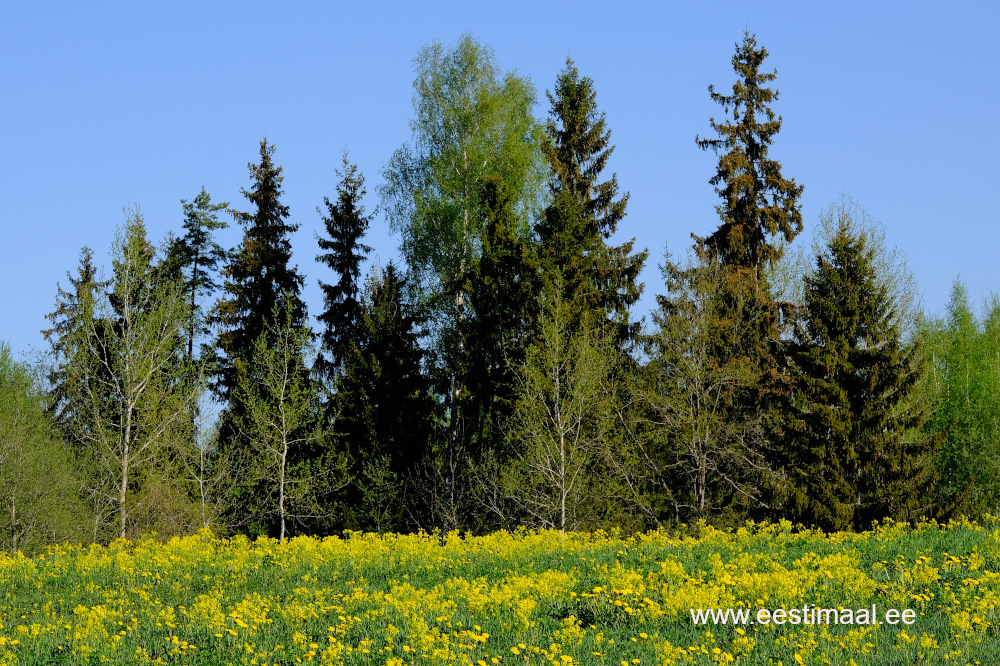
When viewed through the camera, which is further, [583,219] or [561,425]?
[583,219]

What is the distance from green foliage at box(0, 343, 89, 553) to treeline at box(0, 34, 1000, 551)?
0.12 meters

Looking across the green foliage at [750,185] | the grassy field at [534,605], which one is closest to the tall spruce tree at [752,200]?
the green foliage at [750,185]

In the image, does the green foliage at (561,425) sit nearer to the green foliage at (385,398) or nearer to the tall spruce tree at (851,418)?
the tall spruce tree at (851,418)

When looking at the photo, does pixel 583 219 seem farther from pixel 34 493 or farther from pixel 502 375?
pixel 34 493

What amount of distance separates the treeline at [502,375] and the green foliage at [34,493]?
0.39ft

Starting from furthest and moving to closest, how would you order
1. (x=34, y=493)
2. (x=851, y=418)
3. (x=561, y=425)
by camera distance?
(x=34, y=493) → (x=851, y=418) → (x=561, y=425)

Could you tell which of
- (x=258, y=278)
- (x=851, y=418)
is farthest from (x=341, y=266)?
(x=851, y=418)

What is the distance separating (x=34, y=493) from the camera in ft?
114

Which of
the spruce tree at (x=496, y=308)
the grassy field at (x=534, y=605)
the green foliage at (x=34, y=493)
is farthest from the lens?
the green foliage at (x=34, y=493)

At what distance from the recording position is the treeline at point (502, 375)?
27688 mm

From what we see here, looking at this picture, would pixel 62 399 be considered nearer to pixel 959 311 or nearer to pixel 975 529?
pixel 975 529

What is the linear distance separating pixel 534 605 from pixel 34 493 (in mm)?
29280

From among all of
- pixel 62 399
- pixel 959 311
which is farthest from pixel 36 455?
pixel 959 311

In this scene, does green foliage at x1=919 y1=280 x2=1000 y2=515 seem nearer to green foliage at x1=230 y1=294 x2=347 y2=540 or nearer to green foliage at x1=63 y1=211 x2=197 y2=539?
green foliage at x1=230 y1=294 x2=347 y2=540
